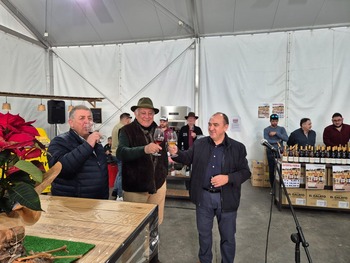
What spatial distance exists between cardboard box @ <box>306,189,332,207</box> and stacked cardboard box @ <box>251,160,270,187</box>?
170 centimetres

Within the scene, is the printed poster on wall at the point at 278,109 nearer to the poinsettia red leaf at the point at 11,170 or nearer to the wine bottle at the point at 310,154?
the wine bottle at the point at 310,154

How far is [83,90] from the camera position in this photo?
740 cm

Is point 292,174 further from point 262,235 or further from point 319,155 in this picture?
point 262,235

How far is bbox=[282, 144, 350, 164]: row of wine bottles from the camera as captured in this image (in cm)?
390

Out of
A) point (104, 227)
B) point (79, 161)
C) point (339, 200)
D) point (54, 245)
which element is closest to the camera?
point (54, 245)

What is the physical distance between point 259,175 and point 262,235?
8.80ft

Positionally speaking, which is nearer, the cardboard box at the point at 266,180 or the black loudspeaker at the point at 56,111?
the cardboard box at the point at 266,180

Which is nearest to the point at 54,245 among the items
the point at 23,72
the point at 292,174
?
the point at 292,174

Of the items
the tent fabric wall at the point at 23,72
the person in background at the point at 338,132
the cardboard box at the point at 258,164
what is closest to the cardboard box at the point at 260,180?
the cardboard box at the point at 258,164

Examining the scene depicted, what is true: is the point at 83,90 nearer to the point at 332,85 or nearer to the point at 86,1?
the point at 86,1

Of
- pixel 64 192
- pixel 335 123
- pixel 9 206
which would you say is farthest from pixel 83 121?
pixel 335 123

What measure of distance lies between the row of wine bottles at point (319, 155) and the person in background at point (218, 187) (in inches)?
83.4

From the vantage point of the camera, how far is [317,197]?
4012mm

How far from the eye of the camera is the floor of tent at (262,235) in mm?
2781
